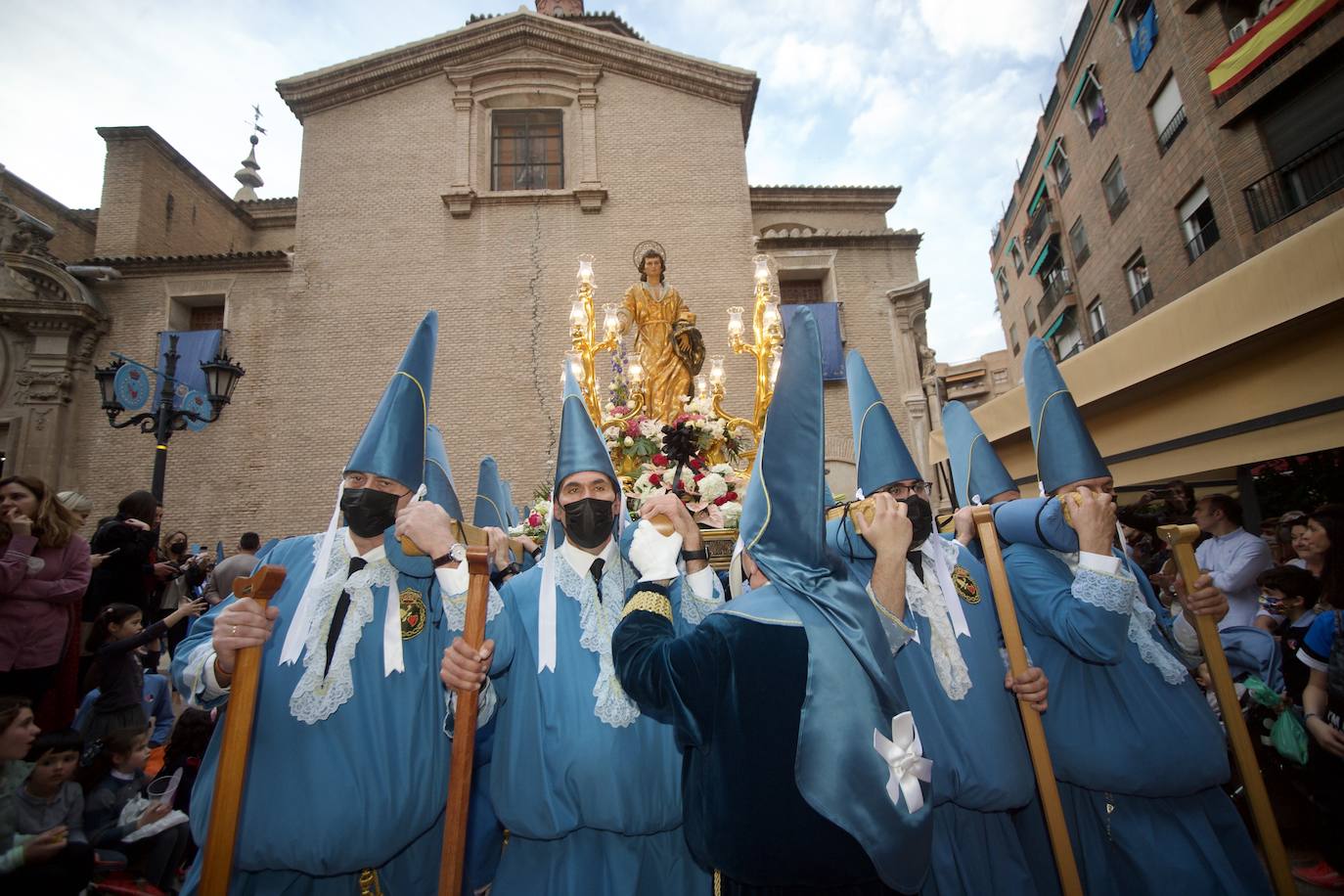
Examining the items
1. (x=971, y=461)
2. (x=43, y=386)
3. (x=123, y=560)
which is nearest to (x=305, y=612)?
(x=971, y=461)

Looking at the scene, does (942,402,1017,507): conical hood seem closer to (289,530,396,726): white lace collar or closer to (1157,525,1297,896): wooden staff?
(1157,525,1297,896): wooden staff

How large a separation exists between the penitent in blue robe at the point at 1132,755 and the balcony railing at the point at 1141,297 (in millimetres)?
18395

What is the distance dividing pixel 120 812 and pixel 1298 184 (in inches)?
711

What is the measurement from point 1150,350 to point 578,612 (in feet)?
16.4

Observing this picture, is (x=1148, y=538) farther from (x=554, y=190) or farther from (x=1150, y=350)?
(x=554, y=190)

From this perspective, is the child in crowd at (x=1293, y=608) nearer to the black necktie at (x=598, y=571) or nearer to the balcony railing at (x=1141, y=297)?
the black necktie at (x=598, y=571)

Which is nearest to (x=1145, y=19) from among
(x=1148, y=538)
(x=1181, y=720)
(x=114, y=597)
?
(x=1148, y=538)

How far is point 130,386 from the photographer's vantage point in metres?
6.97

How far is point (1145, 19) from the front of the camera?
15078 mm

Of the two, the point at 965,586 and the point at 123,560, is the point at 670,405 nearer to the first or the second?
the point at 965,586

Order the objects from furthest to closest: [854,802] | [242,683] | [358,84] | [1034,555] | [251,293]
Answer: [358,84] → [251,293] → [1034,555] → [242,683] → [854,802]

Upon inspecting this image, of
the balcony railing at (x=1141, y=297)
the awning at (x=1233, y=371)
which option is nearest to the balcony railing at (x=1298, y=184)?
the balcony railing at (x=1141, y=297)

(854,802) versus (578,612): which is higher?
(578,612)

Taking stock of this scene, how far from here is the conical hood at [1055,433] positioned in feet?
8.80
